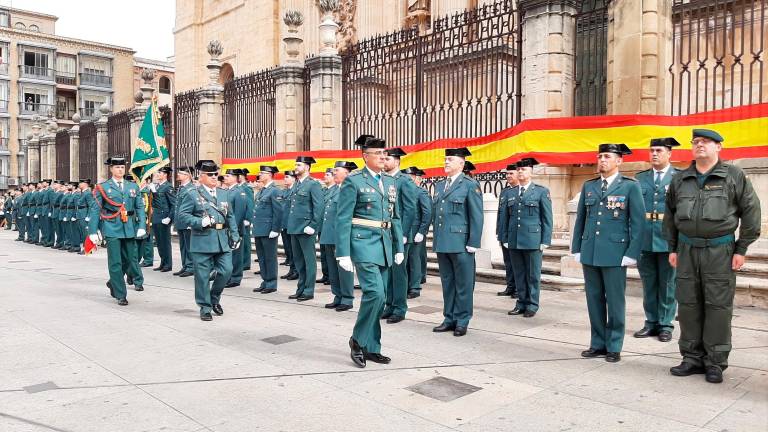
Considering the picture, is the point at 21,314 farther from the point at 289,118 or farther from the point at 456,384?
the point at 289,118

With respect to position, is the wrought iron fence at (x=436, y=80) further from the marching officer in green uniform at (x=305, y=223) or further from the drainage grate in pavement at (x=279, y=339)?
the drainage grate in pavement at (x=279, y=339)

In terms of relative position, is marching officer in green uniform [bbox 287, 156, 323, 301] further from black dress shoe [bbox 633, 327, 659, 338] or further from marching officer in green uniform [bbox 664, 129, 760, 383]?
marching officer in green uniform [bbox 664, 129, 760, 383]

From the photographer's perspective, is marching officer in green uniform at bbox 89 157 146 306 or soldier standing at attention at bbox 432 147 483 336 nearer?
soldier standing at attention at bbox 432 147 483 336

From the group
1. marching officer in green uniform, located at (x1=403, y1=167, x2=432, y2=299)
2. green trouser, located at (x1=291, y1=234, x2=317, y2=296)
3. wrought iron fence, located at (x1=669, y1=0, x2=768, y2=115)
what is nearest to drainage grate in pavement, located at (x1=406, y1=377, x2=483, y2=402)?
marching officer in green uniform, located at (x1=403, y1=167, x2=432, y2=299)

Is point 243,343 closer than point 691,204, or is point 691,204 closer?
point 691,204

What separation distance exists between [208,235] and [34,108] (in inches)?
1986

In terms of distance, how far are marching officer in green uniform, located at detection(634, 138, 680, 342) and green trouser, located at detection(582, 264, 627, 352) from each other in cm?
84

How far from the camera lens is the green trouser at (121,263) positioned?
8.20 meters

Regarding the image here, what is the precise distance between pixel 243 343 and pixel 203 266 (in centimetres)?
162

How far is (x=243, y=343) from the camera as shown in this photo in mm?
5898

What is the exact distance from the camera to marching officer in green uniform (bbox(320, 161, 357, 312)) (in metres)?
7.67

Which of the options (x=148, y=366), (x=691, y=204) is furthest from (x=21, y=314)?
(x=691, y=204)

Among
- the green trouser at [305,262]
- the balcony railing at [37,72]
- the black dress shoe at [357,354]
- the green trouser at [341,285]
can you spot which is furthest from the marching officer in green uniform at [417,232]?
the balcony railing at [37,72]

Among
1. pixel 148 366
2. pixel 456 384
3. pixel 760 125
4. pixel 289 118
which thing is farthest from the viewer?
pixel 289 118
